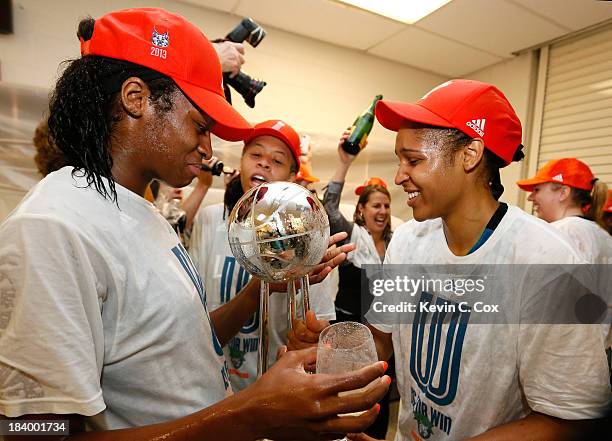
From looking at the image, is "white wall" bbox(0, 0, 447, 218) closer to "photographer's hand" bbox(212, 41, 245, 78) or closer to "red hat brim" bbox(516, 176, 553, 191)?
"red hat brim" bbox(516, 176, 553, 191)

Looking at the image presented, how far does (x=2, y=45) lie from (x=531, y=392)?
3660 millimetres

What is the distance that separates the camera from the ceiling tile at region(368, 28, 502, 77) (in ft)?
11.9

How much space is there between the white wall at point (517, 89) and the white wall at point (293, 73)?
73 cm

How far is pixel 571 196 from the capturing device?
299cm

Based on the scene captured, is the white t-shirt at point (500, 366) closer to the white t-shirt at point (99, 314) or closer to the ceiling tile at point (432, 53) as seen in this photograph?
the white t-shirt at point (99, 314)

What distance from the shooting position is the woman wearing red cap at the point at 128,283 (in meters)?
0.59

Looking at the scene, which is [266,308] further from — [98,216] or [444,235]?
[444,235]

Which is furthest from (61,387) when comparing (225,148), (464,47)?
(464,47)

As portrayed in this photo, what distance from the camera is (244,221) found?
0.74 m

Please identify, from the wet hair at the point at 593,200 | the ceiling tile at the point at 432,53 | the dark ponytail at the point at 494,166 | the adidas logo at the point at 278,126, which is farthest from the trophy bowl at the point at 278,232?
the ceiling tile at the point at 432,53

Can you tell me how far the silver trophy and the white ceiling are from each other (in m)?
2.91

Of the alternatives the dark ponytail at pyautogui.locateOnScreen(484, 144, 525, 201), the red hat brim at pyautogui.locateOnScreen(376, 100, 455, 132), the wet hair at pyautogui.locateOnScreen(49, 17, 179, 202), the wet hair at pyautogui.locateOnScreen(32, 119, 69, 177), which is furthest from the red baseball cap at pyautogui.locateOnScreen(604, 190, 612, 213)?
the wet hair at pyautogui.locateOnScreen(32, 119, 69, 177)

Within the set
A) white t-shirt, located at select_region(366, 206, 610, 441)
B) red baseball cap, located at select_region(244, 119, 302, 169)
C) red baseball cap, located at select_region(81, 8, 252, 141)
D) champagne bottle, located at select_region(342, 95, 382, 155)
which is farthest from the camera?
champagne bottle, located at select_region(342, 95, 382, 155)

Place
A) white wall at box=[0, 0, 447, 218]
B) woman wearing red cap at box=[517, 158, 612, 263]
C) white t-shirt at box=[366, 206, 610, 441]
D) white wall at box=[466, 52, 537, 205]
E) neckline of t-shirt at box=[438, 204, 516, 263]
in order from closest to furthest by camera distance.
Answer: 1. white t-shirt at box=[366, 206, 610, 441]
2. neckline of t-shirt at box=[438, 204, 516, 263]
3. white wall at box=[0, 0, 447, 218]
4. woman wearing red cap at box=[517, 158, 612, 263]
5. white wall at box=[466, 52, 537, 205]
